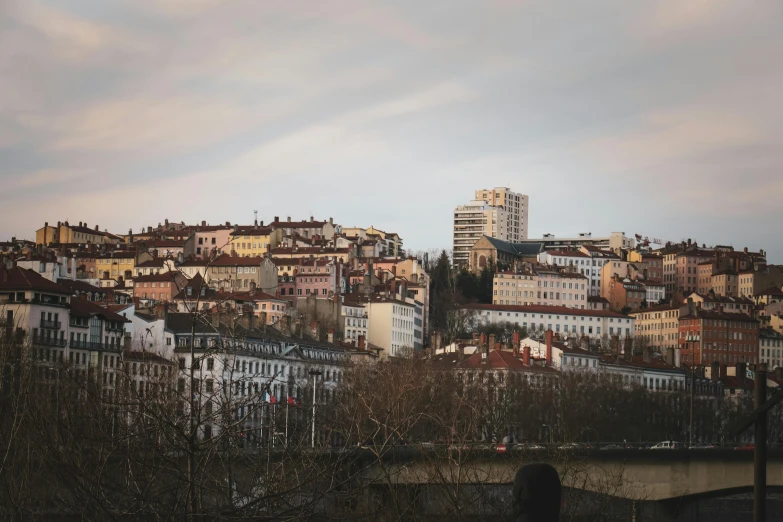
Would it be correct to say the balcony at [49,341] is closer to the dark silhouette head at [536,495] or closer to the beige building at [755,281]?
the dark silhouette head at [536,495]

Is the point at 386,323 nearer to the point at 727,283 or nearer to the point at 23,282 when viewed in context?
the point at 23,282

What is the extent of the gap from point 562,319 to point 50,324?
3339 inches

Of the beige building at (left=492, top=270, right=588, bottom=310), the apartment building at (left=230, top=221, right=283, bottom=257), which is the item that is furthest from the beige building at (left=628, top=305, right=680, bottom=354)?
the apartment building at (left=230, top=221, right=283, bottom=257)

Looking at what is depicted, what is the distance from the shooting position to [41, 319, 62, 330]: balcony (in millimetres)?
82875

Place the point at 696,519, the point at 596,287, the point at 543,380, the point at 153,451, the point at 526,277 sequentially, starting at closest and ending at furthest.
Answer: the point at 153,451 < the point at 696,519 < the point at 543,380 < the point at 526,277 < the point at 596,287

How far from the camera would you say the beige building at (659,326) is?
520 ft

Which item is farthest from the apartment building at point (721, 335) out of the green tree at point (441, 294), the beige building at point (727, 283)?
the beige building at point (727, 283)

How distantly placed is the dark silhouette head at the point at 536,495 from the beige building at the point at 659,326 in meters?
148

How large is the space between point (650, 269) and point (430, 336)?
49.7 meters

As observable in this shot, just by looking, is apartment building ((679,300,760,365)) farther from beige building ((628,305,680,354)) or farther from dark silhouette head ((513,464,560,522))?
dark silhouette head ((513,464,560,522))

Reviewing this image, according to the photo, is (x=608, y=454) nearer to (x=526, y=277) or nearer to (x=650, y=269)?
(x=526, y=277)

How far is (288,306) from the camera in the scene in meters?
135

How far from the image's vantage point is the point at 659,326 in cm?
16150

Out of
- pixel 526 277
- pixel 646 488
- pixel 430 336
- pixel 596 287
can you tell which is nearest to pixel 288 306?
pixel 430 336
